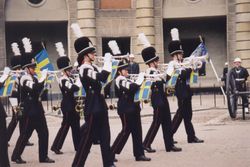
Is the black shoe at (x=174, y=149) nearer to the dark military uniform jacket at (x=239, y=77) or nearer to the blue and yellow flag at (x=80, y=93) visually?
the blue and yellow flag at (x=80, y=93)

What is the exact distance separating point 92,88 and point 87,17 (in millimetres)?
20636

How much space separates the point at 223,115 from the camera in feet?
67.0

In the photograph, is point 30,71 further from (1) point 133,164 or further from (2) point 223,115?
(2) point 223,115

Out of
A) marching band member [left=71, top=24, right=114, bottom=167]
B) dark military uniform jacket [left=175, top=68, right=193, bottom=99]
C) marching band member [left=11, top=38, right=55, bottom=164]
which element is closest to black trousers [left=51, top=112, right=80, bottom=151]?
marching band member [left=11, top=38, right=55, bottom=164]

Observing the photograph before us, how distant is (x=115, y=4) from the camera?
31.5 m

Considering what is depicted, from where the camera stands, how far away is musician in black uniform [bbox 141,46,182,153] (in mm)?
12648

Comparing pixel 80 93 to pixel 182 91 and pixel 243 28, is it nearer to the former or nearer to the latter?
pixel 182 91

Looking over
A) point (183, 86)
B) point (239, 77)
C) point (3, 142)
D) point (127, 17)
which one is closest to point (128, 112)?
point (183, 86)

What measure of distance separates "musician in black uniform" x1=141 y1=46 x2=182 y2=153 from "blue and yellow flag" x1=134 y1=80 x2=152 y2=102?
5.4 inches

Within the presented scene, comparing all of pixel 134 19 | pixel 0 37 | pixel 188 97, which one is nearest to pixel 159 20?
pixel 134 19

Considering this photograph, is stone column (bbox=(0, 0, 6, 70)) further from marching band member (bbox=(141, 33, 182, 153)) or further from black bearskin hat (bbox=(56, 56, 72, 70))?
marching band member (bbox=(141, 33, 182, 153))

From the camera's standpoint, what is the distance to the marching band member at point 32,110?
39.5ft

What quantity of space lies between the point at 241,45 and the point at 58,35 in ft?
30.5

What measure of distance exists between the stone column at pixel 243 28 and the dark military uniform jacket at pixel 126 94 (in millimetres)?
18907
